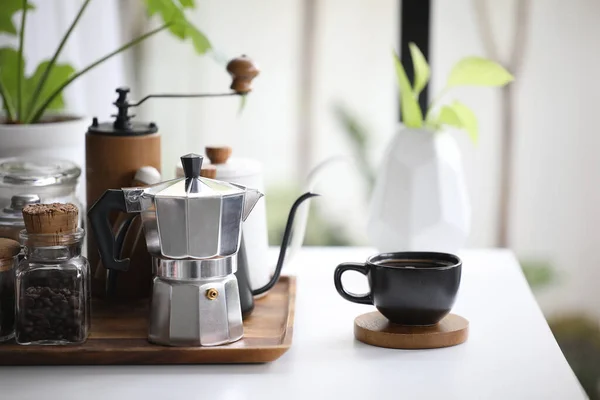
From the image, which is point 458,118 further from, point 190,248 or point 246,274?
point 190,248

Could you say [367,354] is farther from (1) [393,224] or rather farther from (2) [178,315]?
(1) [393,224]

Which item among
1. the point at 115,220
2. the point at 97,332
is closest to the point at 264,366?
the point at 97,332

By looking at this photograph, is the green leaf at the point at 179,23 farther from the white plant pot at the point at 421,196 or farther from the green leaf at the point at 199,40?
the white plant pot at the point at 421,196

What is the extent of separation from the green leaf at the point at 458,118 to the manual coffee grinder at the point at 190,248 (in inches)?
18.1

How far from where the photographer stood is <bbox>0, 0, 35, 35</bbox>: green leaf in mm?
1553

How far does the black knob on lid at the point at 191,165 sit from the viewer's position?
97 centimetres

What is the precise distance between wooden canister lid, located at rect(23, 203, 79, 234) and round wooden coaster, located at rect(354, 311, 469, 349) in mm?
343

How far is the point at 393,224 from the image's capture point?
135 cm

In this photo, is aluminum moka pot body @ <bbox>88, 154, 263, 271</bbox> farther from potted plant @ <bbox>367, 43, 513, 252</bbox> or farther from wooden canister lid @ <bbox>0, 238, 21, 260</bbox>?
potted plant @ <bbox>367, 43, 513, 252</bbox>

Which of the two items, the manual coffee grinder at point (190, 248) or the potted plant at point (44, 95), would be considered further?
the potted plant at point (44, 95)

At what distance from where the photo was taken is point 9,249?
3.26 feet

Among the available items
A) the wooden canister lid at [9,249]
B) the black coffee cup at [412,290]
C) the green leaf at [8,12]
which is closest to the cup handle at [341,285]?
the black coffee cup at [412,290]

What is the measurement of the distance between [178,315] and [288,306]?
0.21 meters

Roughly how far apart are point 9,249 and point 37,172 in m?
0.19
